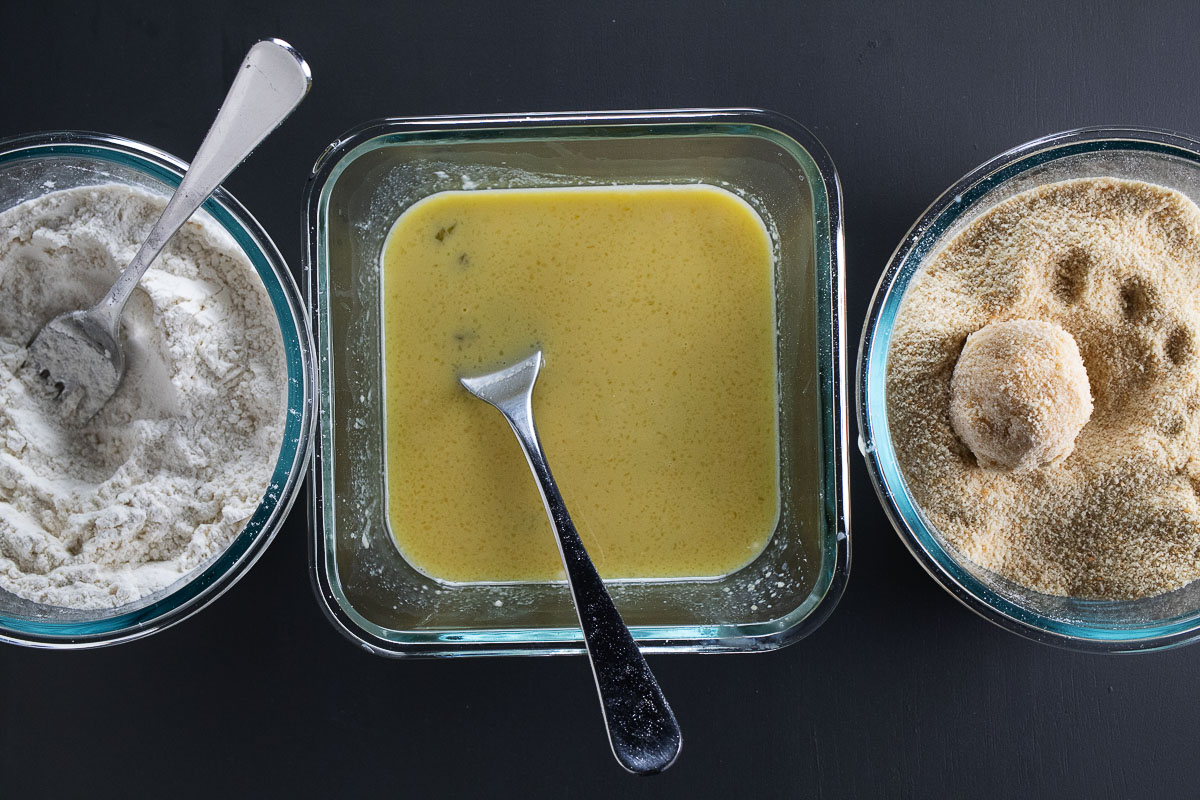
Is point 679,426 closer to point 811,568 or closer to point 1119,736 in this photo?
point 811,568

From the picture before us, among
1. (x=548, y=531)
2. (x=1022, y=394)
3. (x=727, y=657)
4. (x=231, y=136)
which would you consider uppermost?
(x=231, y=136)

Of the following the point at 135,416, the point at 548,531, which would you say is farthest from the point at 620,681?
the point at 135,416

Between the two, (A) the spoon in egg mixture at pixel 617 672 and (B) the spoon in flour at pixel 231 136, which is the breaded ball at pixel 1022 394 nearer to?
(A) the spoon in egg mixture at pixel 617 672

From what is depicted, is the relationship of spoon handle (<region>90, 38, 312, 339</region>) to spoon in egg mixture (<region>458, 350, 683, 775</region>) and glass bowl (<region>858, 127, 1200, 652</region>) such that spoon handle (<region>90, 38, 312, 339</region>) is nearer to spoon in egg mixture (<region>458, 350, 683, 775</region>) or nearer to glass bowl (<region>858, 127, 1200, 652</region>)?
spoon in egg mixture (<region>458, 350, 683, 775</region>)

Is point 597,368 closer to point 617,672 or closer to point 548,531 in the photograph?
point 548,531

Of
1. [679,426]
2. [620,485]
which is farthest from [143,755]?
[679,426]

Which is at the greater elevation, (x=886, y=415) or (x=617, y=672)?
(x=886, y=415)

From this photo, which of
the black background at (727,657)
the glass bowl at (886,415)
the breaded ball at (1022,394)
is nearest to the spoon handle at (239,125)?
the black background at (727,657)

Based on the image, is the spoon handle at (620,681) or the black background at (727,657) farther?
the black background at (727,657)
